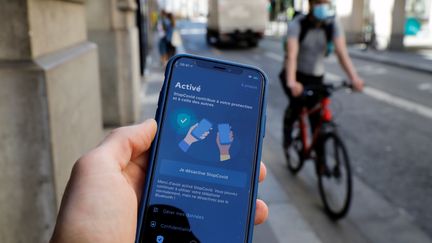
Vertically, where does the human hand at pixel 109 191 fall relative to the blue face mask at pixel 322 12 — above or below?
below

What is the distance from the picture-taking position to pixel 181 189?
159 cm

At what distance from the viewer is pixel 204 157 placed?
1.65 m

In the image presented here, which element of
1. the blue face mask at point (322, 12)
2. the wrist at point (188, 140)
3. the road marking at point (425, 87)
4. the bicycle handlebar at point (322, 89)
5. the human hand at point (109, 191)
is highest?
the blue face mask at point (322, 12)

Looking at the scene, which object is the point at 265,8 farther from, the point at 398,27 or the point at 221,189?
the point at 221,189

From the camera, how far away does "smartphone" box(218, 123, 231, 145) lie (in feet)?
5.52

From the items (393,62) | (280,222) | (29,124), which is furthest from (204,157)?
(393,62)

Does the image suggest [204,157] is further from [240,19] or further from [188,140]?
[240,19]

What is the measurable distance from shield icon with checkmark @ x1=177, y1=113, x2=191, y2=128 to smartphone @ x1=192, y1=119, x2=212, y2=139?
40 millimetres

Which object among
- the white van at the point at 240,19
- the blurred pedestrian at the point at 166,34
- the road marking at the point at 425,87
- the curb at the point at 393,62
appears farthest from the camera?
the white van at the point at 240,19

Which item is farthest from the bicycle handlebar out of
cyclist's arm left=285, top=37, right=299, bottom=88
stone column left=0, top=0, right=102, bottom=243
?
stone column left=0, top=0, right=102, bottom=243

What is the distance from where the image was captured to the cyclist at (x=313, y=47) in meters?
4.48

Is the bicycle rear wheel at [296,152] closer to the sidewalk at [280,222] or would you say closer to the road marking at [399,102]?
the sidewalk at [280,222]

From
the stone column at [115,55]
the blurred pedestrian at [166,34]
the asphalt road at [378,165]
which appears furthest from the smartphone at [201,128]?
the blurred pedestrian at [166,34]

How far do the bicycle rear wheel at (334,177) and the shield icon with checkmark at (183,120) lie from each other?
2.72 meters
